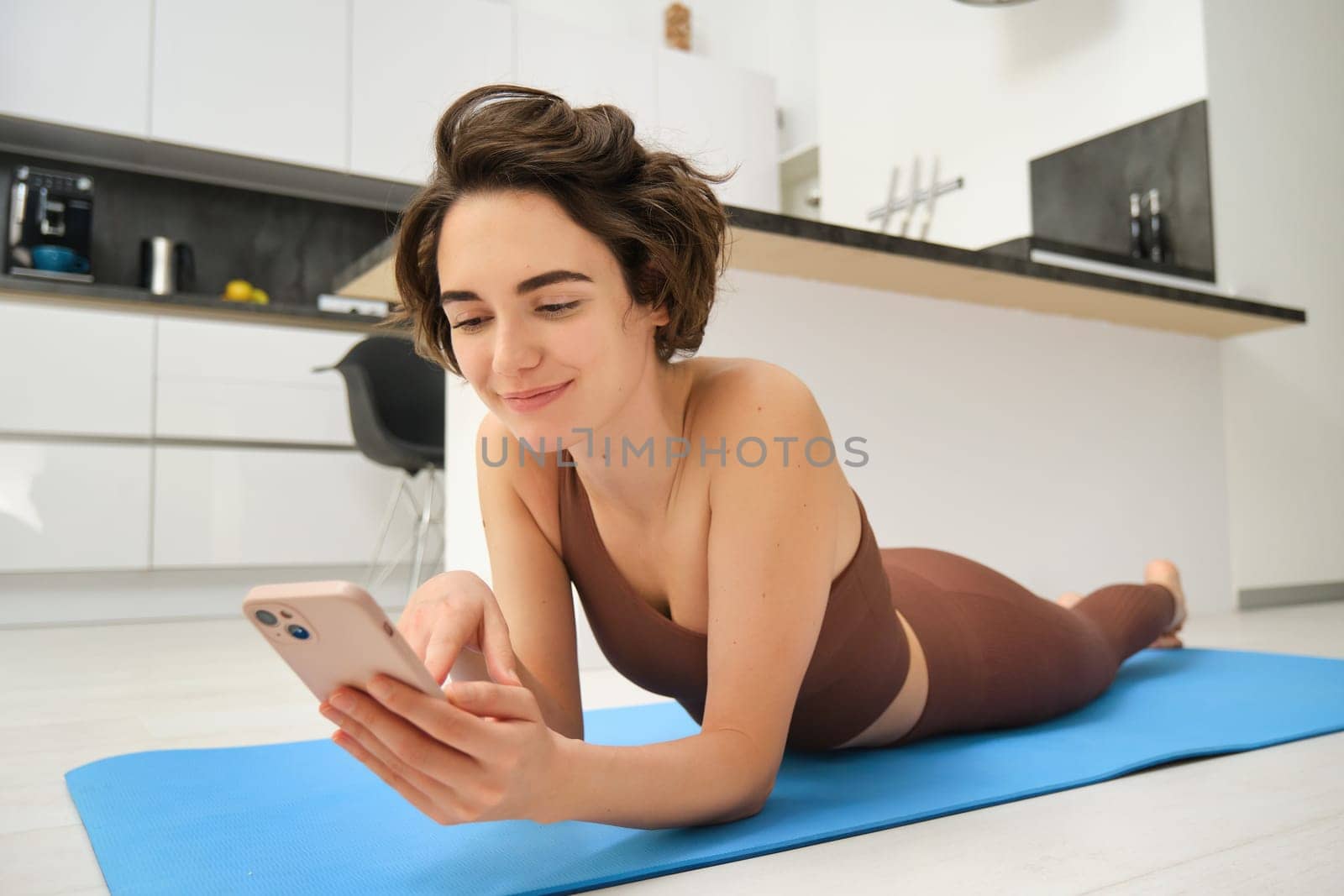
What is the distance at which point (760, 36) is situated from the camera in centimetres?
653

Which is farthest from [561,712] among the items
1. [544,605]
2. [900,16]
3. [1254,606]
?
[900,16]

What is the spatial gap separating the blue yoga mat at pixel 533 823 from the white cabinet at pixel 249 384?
2600 millimetres

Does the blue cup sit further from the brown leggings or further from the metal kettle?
the brown leggings

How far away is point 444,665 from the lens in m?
0.87

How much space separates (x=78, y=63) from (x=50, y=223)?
26.6 inches

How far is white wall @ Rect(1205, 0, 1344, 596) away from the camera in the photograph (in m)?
3.91

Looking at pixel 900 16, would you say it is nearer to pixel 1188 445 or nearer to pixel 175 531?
pixel 1188 445

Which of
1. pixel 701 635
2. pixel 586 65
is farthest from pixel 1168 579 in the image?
pixel 586 65

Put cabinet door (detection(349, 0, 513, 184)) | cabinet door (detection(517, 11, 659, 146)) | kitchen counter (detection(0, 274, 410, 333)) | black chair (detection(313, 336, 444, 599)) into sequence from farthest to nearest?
cabinet door (detection(517, 11, 659, 146)) → cabinet door (detection(349, 0, 513, 184)) → kitchen counter (detection(0, 274, 410, 333)) → black chair (detection(313, 336, 444, 599))

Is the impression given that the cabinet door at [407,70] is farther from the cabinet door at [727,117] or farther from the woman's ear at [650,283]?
the woman's ear at [650,283]

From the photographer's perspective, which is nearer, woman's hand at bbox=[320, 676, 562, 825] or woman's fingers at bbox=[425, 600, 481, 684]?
woman's hand at bbox=[320, 676, 562, 825]

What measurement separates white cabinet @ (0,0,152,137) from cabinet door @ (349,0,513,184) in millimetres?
924

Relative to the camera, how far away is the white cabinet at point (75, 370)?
3574 mm

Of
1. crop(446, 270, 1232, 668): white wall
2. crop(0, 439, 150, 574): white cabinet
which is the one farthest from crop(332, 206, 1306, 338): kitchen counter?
crop(0, 439, 150, 574): white cabinet
